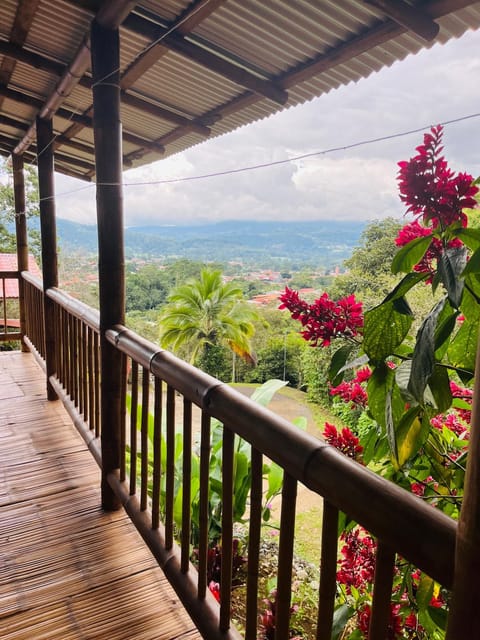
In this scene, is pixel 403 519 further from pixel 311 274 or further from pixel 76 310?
pixel 311 274

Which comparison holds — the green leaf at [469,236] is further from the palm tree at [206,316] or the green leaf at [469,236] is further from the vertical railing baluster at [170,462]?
the palm tree at [206,316]

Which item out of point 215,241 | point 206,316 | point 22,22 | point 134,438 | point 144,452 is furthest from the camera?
point 215,241

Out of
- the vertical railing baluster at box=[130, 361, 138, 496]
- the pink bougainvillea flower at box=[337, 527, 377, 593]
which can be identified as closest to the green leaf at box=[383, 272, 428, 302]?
the pink bougainvillea flower at box=[337, 527, 377, 593]

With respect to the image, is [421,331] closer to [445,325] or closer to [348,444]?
[445,325]

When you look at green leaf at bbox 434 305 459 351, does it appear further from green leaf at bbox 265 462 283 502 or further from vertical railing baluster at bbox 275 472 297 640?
green leaf at bbox 265 462 283 502

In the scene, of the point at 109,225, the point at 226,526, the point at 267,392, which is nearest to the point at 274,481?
the point at 267,392

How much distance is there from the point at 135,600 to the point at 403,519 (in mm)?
1254

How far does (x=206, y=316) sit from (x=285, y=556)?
14.6 m

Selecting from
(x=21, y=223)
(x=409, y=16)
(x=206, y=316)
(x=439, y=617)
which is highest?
(x=409, y=16)

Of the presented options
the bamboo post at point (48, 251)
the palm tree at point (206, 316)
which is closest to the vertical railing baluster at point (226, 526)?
the bamboo post at point (48, 251)

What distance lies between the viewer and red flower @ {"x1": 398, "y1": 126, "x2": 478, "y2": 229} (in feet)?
2.62

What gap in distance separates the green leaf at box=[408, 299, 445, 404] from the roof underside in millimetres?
1053

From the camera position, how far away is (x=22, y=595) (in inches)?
61.2

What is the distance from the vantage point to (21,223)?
4.77 metres
